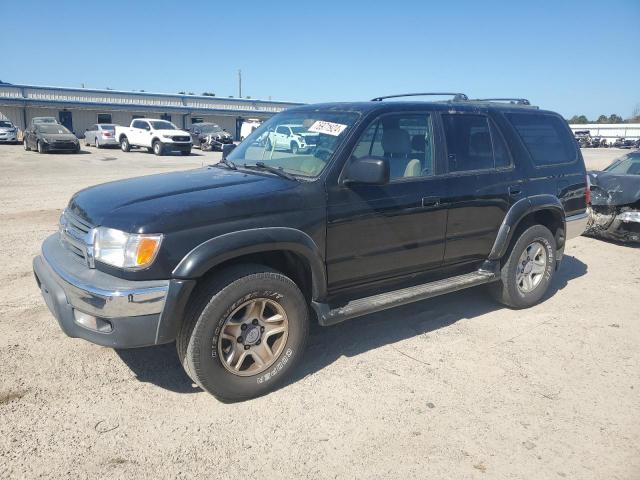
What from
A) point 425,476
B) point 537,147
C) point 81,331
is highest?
point 537,147

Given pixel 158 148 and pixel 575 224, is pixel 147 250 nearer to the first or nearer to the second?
pixel 575 224

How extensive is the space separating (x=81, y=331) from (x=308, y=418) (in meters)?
1.51

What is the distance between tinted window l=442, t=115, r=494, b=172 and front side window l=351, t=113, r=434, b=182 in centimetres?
22

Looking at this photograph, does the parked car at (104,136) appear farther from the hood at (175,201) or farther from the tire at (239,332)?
the tire at (239,332)

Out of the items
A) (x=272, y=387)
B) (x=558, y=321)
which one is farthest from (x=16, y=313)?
(x=558, y=321)

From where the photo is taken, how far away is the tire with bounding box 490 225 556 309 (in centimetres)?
484

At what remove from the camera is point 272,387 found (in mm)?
3404

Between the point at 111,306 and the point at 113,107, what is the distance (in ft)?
146

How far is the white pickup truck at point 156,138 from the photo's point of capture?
82.1 feet

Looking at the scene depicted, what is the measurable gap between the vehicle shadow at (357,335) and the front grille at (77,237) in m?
0.97

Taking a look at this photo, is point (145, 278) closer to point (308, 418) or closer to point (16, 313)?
point (308, 418)

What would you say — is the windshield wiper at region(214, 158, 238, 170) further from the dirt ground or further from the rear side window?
the rear side window

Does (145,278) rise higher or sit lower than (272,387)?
higher

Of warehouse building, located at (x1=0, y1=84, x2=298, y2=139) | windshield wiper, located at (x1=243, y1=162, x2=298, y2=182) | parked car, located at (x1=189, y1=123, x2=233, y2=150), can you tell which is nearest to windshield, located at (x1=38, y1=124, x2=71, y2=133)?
parked car, located at (x1=189, y1=123, x2=233, y2=150)
